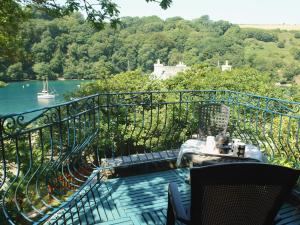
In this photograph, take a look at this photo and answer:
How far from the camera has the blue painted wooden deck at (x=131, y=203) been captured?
291 centimetres

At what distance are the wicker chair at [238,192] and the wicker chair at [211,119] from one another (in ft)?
8.60

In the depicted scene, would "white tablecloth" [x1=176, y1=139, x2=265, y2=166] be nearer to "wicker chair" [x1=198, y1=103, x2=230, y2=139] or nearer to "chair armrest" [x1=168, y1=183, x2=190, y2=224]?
"wicker chair" [x1=198, y1=103, x2=230, y2=139]

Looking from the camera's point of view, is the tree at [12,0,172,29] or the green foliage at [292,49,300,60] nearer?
the tree at [12,0,172,29]

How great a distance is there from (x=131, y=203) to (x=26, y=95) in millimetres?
57758

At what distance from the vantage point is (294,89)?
51.7ft

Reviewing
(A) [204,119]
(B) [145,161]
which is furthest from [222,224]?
(A) [204,119]

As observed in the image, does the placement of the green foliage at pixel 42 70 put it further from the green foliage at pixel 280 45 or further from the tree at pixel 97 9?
the green foliage at pixel 280 45

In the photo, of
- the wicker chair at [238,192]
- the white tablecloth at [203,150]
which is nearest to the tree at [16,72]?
the white tablecloth at [203,150]

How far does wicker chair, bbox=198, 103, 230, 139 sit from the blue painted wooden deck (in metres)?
0.91

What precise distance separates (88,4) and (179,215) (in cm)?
527

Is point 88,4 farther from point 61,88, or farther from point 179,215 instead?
point 61,88

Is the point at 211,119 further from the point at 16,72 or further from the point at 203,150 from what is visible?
the point at 16,72

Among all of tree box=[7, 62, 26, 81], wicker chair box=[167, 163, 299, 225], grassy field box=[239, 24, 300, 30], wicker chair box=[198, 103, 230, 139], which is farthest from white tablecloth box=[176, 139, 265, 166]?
grassy field box=[239, 24, 300, 30]

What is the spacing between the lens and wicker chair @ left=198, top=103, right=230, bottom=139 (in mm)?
4301
